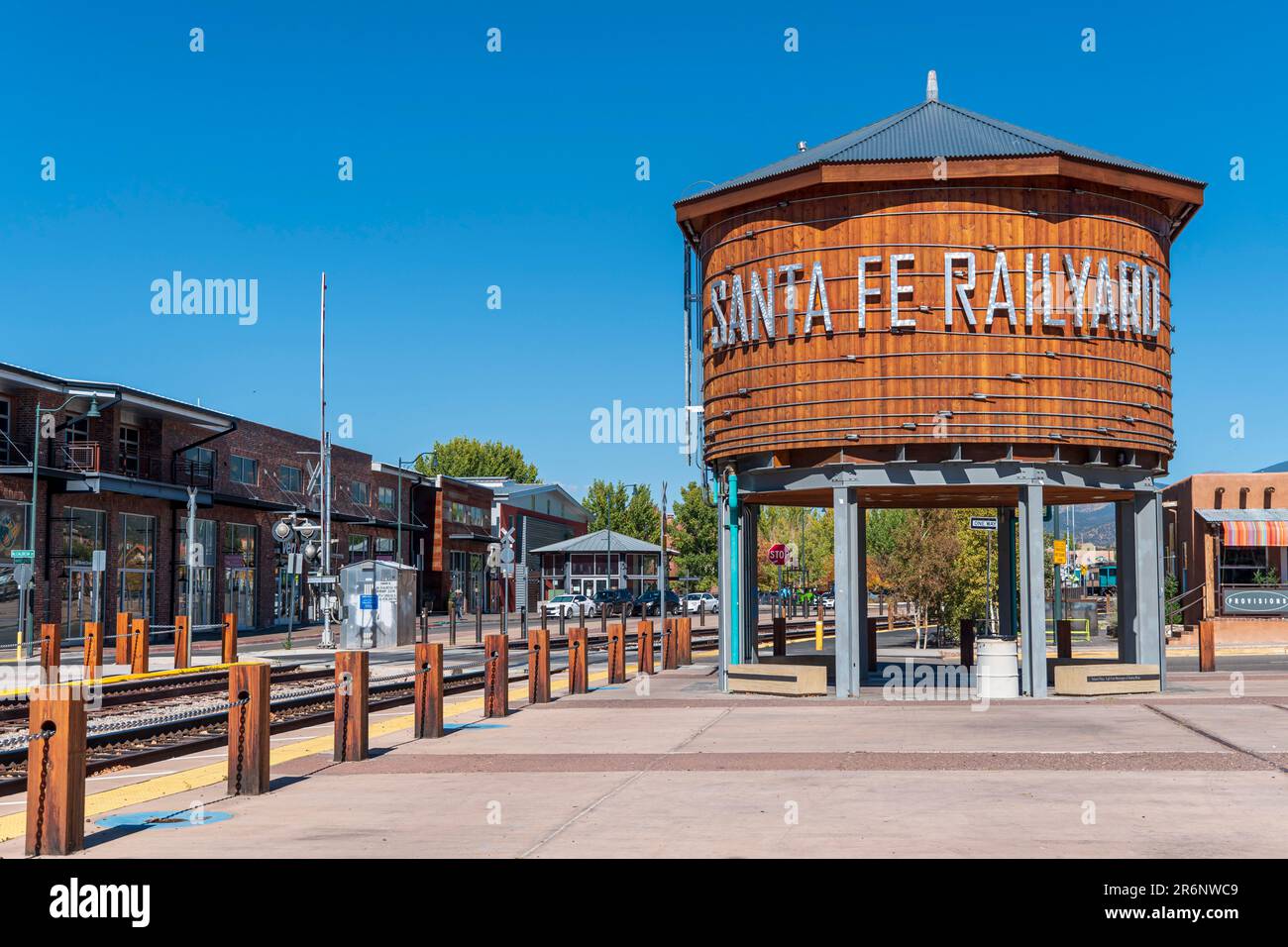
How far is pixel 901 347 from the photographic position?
22281 mm

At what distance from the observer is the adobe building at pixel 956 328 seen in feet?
72.6

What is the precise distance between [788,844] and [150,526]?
48.6 meters

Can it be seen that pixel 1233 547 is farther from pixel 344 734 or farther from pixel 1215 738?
pixel 344 734

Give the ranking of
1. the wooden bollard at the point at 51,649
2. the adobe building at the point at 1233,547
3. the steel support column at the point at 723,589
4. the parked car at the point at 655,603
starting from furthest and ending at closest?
1. the parked car at the point at 655,603
2. the adobe building at the point at 1233,547
3. the wooden bollard at the point at 51,649
4. the steel support column at the point at 723,589

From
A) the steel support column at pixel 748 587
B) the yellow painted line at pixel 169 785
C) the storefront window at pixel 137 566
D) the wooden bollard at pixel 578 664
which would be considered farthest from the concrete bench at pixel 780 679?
the storefront window at pixel 137 566

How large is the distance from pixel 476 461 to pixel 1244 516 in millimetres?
106178

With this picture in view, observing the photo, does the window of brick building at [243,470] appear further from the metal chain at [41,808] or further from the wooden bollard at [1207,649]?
the metal chain at [41,808]

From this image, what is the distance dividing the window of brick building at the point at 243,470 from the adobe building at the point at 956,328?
4216cm

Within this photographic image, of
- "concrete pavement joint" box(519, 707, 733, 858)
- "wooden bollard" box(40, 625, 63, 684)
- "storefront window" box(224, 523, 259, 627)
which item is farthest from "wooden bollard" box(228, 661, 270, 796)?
"storefront window" box(224, 523, 259, 627)

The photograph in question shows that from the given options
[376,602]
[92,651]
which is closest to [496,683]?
[92,651]

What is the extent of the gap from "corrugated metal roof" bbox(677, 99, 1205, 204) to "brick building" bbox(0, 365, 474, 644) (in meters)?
23.3

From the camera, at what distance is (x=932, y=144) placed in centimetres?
2292

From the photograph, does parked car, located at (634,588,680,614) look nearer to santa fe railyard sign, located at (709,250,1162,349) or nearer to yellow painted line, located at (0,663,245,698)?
yellow painted line, located at (0,663,245,698)
